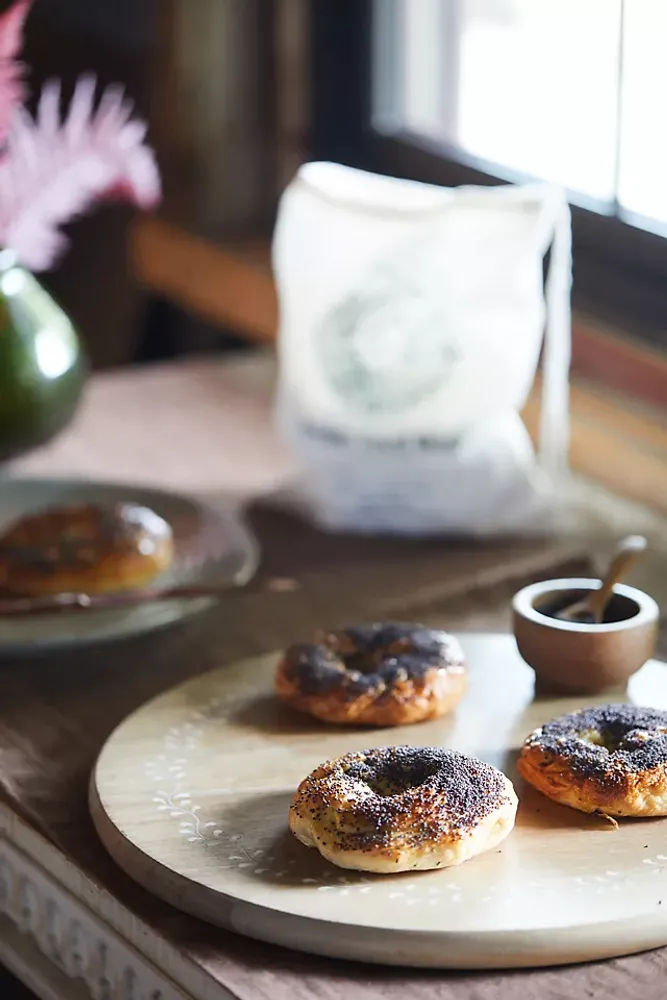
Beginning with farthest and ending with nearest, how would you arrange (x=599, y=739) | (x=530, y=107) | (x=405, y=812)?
1. (x=530, y=107)
2. (x=599, y=739)
3. (x=405, y=812)

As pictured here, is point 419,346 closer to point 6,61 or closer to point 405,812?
point 6,61

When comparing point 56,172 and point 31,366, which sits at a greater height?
point 56,172

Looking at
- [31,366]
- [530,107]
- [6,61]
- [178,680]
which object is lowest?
[178,680]

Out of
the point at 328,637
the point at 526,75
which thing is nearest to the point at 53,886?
the point at 328,637

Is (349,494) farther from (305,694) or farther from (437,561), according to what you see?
(305,694)

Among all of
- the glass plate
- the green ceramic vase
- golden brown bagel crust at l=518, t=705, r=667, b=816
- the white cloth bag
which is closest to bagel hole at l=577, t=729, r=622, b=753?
golden brown bagel crust at l=518, t=705, r=667, b=816

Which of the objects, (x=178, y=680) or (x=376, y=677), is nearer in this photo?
(x=376, y=677)

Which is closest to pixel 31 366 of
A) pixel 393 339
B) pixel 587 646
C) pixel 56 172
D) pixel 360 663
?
pixel 56 172
